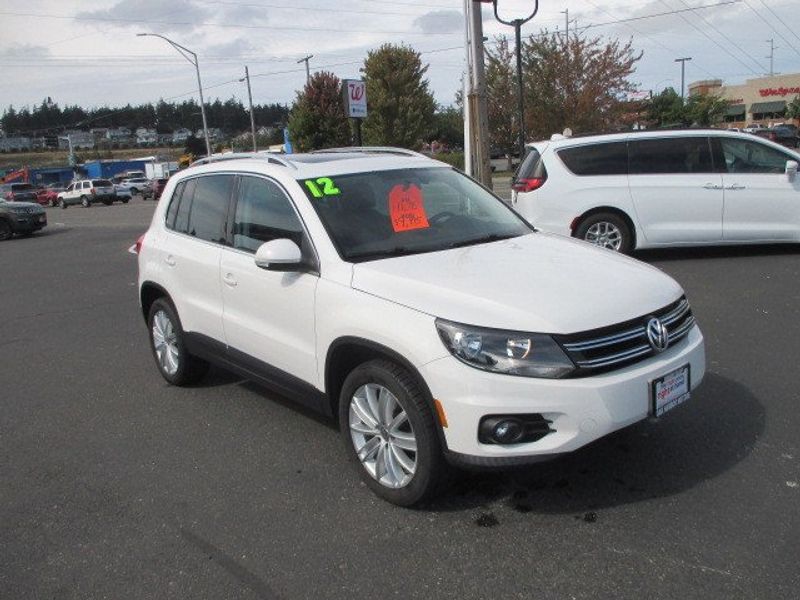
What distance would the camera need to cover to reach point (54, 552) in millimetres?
3451

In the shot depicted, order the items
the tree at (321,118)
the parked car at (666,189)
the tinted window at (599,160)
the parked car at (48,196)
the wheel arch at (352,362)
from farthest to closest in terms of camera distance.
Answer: the parked car at (48,196), the tree at (321,118), the tinted window at (599,160), the parked car at (666,189), the wheel arch at (352,362)

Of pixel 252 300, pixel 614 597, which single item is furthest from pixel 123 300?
pixel 614 597

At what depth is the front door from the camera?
4062 mm

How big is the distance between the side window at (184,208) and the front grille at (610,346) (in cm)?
325

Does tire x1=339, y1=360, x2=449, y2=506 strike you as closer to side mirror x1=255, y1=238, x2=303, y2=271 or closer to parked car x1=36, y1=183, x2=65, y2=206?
side mirror x1=255, y1=238, x2=303, y2=271

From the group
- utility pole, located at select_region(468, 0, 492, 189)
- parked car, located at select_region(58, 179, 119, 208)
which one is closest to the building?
parked car, located at select_region(58, 179, 119, 208)

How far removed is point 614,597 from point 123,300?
28.0 ft

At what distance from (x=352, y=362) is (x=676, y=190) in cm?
726

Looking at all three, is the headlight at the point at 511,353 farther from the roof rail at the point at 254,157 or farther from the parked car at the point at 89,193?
the parked car at the point at 89,193

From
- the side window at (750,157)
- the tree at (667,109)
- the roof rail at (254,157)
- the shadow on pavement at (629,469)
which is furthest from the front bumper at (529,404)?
the tree at (667,109)

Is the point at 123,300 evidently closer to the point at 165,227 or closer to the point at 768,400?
the point at 165,227

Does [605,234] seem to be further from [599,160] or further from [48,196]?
[48,196]

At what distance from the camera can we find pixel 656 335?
3490 mm

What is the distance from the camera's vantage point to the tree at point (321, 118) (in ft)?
142
